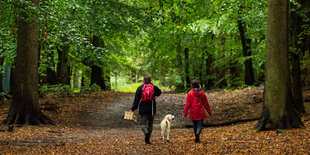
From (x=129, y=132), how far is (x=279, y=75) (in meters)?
5.74

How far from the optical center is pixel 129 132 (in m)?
10.6

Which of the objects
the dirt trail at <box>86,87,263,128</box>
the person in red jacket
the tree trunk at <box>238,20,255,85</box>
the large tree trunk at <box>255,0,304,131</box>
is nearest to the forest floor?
the dirt trail at <box>86,87,263,128</box>

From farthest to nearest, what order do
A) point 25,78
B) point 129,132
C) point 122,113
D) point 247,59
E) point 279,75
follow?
point 247,59 → point 122,113 → point 129,132 → point 25,78 → point 279,75

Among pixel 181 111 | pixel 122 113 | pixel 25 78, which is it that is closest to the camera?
pixel 25 78

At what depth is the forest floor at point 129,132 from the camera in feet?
21.0

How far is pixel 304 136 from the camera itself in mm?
6871

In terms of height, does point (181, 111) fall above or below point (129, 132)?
above

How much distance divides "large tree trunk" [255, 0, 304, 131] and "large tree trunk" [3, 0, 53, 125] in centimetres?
800

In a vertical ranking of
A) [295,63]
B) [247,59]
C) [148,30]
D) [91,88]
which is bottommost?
[91,88]

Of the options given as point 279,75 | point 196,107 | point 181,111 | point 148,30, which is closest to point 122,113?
point 181,111

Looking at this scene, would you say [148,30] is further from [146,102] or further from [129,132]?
[146,102]

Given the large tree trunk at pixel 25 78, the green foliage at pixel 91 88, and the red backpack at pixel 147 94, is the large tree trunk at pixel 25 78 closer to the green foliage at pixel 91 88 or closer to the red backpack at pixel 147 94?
the red backpack at pixel 147 94

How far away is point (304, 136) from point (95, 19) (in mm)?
6789

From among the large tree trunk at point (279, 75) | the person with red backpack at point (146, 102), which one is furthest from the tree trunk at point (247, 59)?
the person with red backpack at point (146, 102)
